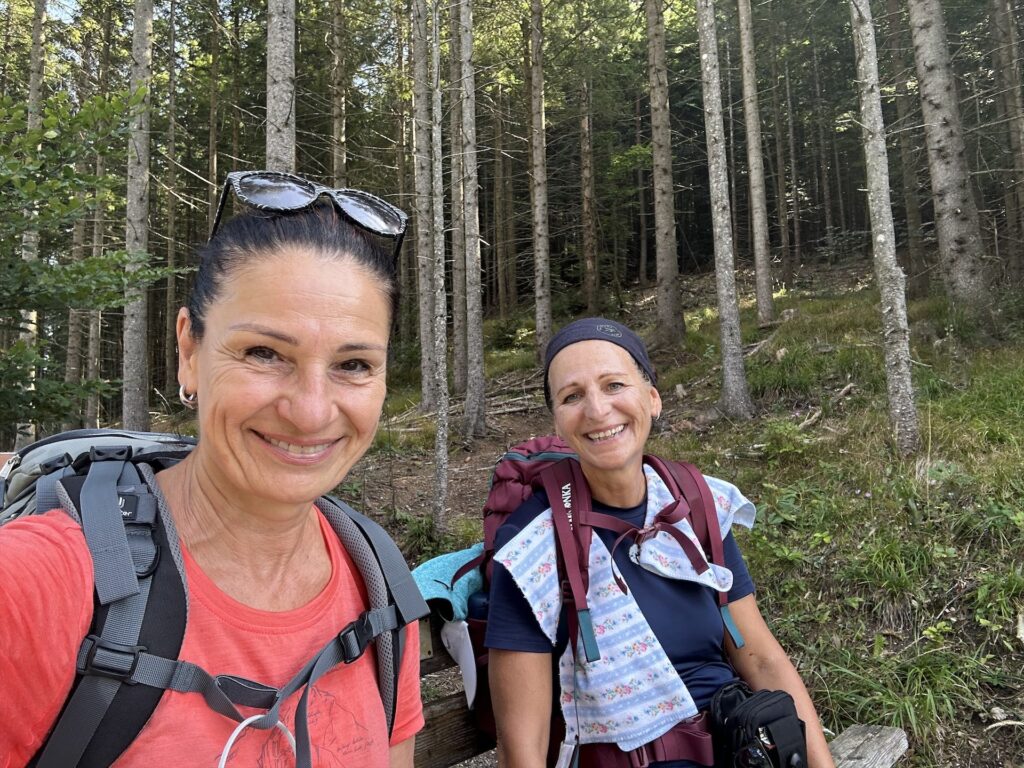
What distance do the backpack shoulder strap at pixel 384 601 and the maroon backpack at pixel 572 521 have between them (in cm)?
83

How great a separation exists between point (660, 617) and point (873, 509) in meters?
4.58

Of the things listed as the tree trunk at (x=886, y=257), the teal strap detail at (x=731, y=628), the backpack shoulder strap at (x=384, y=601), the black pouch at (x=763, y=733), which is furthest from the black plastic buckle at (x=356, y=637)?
the tree trunk at (x=886, y=257)

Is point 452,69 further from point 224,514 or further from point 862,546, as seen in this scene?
point 224,514

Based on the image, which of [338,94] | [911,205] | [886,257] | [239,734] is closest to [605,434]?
[239,734]

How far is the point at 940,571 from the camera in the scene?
16.5ft

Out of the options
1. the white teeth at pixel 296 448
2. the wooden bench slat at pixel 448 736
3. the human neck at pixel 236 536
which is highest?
the white teeth at pixel 296 448

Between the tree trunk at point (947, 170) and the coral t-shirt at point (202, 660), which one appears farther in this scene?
the tree trunk at point (947, 170)

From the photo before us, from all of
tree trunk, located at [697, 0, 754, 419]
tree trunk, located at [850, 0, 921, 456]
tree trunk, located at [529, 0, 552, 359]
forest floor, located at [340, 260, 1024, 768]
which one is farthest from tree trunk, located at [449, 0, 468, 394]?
tree trunk, located at [850, 0, 921, 456]

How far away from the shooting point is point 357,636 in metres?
1.39

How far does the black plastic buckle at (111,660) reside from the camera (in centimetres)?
102

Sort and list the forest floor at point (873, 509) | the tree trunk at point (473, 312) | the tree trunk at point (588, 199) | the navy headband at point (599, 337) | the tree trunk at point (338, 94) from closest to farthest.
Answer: the navy headband at point (599, 337) → the forest floor at point (873, 509) → the tree trunk at point (473, 312) → the tree trunk at point (338, 94) → the tree trunk at point (588, 199)

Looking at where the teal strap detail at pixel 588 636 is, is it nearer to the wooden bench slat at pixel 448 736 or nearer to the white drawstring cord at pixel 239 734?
the wooden bench slat at pixel 448 736

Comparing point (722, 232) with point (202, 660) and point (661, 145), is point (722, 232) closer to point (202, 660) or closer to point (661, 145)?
point (661, 145)

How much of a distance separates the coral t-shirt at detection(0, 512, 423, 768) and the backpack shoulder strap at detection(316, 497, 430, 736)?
0.03 meters
